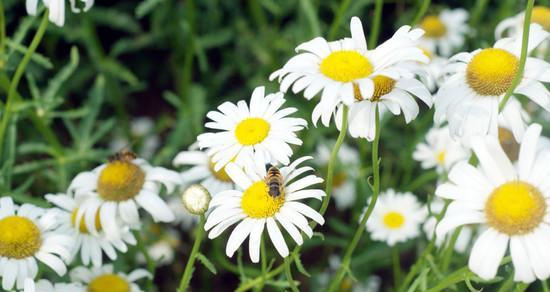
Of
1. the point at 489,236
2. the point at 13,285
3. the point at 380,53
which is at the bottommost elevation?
the point at 489,236

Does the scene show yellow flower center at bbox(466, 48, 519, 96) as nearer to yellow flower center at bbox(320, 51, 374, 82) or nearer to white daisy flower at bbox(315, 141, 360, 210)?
yellow flower center at bbox(320, 51, 374, 82)

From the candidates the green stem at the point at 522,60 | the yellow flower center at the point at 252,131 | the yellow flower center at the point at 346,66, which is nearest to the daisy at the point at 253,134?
the yellow flower center at the point at 252,131

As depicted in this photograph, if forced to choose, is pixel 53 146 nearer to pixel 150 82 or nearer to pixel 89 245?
pixel 89 245

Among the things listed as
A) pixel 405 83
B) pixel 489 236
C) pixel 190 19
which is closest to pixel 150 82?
pixel 190 19

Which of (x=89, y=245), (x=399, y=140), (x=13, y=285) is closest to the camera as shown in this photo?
(x=13, y=285)

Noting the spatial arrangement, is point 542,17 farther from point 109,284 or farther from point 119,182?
point 109,284

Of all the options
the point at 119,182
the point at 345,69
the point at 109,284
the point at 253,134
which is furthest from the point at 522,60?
the point at 109,284

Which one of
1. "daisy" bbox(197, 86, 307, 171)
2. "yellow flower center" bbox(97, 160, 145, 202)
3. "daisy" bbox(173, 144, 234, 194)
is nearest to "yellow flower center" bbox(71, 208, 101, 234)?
"yellow flower center" bbox(97, 160, 145, 202)
